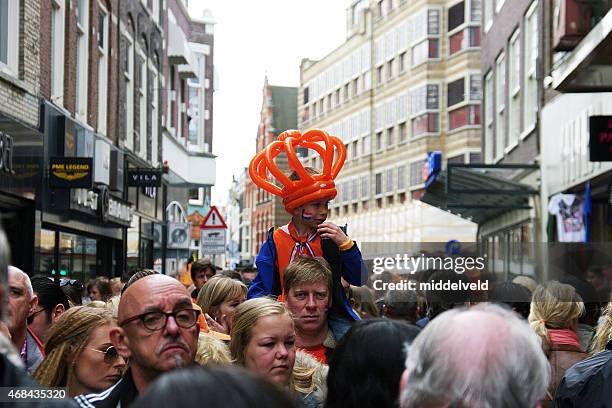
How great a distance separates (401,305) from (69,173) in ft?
40.6

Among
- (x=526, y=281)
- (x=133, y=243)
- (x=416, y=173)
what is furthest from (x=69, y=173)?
(x=416, y=173)

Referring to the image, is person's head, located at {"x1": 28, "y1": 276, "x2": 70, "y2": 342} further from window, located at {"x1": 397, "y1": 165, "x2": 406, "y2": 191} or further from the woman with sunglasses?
window, located at {"x1": 397, "y1": 165, "x2": 406, "y2": 191}

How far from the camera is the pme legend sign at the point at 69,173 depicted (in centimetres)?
1873

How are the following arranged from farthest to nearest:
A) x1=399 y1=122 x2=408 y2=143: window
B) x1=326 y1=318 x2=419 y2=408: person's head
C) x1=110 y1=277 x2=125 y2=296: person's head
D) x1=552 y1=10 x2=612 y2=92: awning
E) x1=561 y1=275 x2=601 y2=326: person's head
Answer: x1=399 y1=122 x2=408 y2=143: window < x1=552 y1=10 x2=612 y2=92: awning < x1=110 y1=277 x2=125 y2=296: person's head < x1=561 y1=275 x2=601 y2=326: person's head < x1=326 y1=318 x2=419 y2=408: person's head

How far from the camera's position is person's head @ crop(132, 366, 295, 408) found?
75.2 inches

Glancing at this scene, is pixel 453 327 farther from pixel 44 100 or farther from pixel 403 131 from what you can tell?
pixel 403 131

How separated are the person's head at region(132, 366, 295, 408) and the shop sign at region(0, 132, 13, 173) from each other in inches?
547

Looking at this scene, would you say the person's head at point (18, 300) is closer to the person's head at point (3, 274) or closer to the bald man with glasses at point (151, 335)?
the bald man with glasses at point (151, 335)

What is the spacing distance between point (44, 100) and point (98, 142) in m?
4.49

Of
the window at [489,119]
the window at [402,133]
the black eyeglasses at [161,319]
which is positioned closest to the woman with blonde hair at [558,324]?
the black eyeglasses at [161,319]

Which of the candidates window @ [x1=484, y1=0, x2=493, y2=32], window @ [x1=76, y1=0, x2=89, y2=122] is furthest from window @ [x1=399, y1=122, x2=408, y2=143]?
window @ [x1=76, y1=0, x2=89, y2=122]

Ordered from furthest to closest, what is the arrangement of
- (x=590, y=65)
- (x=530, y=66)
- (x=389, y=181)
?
1. (x=389, y=181)
2. (x=530, y=66)
3. (x=590, y=65)

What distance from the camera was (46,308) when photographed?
745cm

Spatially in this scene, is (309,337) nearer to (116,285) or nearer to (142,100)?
(116,285)
